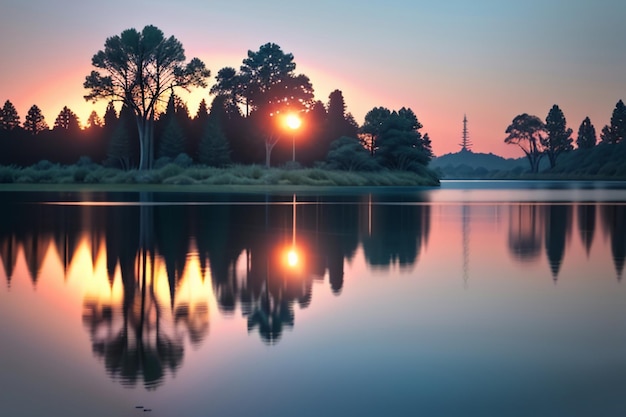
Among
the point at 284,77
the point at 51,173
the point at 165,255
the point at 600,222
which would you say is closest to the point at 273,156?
the point at 284,77

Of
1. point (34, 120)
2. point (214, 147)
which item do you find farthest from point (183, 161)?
point (34, 120)

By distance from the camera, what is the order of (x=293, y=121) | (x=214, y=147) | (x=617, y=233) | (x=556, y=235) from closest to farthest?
(x=556, y=235) < (x=617, y=233) < (x=214, y=147) < (x=293, y=121)

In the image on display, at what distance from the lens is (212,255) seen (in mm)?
18125

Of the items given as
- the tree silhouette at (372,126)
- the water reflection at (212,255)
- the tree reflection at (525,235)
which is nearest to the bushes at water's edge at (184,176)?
the tree silhouette at (372,126)

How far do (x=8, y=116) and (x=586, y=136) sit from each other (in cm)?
14277

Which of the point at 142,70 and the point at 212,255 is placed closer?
the point at 212,255

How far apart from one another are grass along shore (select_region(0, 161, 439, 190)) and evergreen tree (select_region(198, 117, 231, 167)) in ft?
26.5

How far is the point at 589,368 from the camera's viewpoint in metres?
7.83

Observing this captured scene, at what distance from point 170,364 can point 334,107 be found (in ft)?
361

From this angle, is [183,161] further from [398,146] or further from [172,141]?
[398,146]

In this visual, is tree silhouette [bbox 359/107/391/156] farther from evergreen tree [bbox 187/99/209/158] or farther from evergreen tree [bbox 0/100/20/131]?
evergreen tree [bbox 0/100/20/131]

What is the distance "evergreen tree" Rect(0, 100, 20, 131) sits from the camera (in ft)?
463

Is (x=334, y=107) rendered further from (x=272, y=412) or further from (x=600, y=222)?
(x=272, y=412)

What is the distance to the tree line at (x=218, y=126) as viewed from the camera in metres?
82.6
